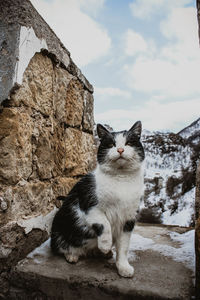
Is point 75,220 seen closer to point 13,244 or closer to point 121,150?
point 13,244

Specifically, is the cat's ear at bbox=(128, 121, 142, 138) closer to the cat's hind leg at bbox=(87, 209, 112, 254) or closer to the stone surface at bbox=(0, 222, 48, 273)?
the cat's hind leg at bbox=(87, 209, 112, 254)

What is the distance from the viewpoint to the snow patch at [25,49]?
1208 millimetres

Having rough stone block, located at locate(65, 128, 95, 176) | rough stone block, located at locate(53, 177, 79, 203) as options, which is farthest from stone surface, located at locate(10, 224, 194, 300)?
rough stone block, located at locate(65, 128, 95, 176)

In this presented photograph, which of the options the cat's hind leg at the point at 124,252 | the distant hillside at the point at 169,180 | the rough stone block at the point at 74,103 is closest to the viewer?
the cat's hind leg at the point at 124,252

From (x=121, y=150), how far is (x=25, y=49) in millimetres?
748

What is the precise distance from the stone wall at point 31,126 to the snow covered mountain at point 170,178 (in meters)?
1.73

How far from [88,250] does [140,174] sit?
0.52 metres

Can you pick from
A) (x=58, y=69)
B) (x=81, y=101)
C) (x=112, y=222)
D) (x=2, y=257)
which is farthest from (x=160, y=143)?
(x=2, y=257)

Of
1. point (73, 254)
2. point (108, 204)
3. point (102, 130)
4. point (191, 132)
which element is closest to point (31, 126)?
point (102, 130)

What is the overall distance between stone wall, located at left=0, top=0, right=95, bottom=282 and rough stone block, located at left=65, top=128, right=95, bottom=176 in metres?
0.01

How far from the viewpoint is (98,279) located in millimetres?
1100

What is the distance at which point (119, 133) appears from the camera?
4.40 ft

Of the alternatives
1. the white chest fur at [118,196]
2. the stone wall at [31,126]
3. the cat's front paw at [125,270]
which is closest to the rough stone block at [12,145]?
the stone wall at [31,126]

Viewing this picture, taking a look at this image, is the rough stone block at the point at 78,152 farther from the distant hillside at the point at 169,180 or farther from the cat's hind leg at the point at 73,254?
the distant hillside at the point at 169,180
